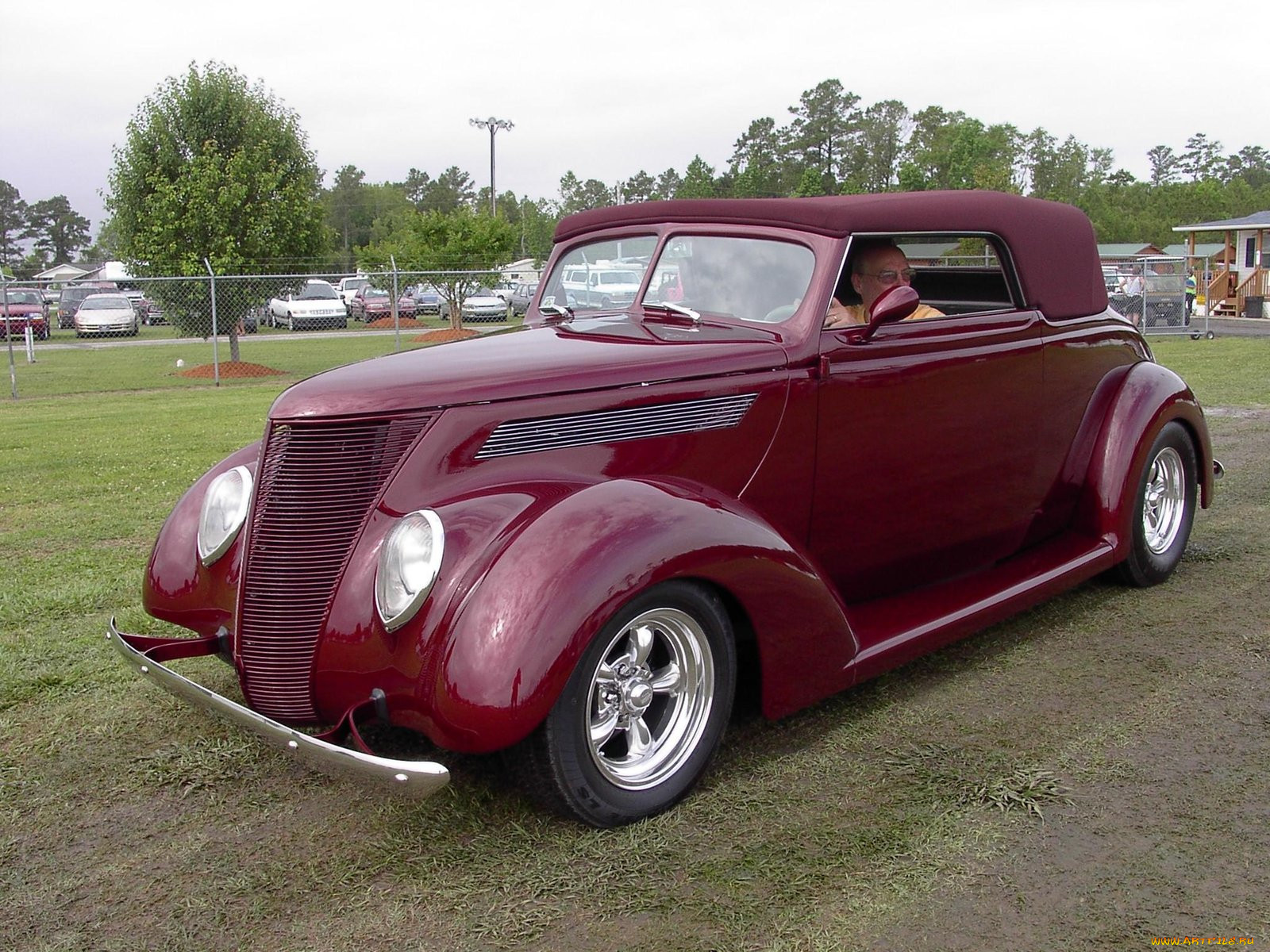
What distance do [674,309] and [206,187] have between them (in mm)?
18561

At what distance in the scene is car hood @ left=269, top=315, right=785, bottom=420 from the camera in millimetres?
3115

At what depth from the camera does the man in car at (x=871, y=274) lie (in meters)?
4.02

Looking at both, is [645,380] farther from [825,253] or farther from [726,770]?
[726,770]

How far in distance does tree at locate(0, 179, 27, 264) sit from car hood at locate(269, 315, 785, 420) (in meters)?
134

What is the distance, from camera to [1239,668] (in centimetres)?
411

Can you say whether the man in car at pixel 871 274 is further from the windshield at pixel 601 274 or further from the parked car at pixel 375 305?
the parked car at pixel 375 305

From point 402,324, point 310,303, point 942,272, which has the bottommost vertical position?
point 402,324

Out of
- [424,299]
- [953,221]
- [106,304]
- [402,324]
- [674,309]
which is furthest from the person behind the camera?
[424,299]

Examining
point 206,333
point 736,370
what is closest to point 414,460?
point 736,370

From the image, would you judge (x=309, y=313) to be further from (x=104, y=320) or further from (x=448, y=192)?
(x=448, y=192)

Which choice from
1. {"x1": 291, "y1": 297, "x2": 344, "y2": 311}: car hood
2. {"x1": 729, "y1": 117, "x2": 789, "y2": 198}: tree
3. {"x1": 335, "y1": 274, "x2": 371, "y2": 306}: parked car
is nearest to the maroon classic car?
{"x1": 291, "y1": 297, "x2": 344, "y2": 311}: car hood

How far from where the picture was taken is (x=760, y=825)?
3.05 meters

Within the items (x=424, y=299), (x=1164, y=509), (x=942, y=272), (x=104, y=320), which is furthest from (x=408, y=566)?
(x=424, y=299)

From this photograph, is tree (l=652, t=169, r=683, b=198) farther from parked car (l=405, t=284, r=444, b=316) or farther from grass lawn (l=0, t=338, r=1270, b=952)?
grass lawn (l=0, t=338, r=1270, b=952)
